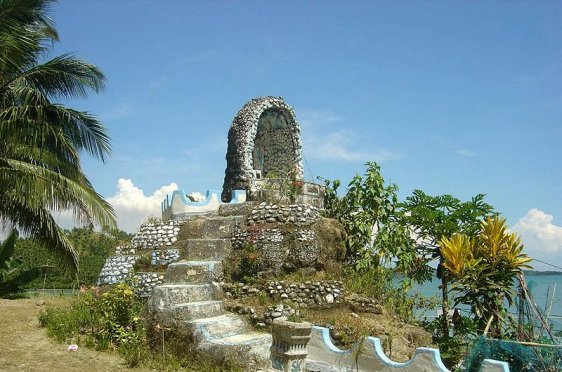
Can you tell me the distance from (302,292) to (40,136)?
6576 millimetres

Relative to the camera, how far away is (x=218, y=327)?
9398mm

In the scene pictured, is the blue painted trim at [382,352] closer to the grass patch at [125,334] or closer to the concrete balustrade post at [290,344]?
the concrete balustrade post at [290,344]

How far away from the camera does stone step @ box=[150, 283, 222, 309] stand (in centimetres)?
Answer: 978

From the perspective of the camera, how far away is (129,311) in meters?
10.1

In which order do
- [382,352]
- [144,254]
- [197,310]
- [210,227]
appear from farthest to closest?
[210,227], [144,254], [197,310], [382,352]

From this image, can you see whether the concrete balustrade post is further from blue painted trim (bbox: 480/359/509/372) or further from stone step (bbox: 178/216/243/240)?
stone step (bbox: 178/216/243/240)

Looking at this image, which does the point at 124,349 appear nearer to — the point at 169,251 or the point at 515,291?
the point at 169,251

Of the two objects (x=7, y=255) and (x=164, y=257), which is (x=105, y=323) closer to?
(x=164, y=257)

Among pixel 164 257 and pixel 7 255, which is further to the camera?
pixel 7 255

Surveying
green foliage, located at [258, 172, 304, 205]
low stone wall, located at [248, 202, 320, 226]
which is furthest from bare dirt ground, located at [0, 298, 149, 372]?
green foliage, located at [258, 172, 304, 205]

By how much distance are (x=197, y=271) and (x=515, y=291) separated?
634 centimetres

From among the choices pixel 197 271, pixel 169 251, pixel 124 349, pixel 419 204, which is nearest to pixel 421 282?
pixel 419 204

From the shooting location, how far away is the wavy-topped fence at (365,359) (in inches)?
273

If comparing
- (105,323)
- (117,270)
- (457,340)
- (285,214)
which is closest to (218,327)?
(105,323)
